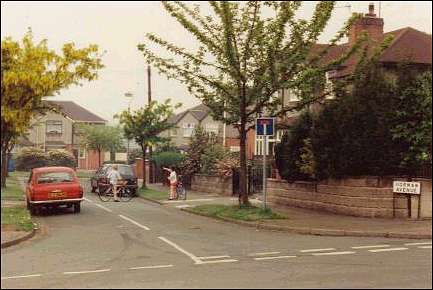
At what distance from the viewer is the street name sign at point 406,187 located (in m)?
16.9

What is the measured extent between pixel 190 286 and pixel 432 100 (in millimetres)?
10775

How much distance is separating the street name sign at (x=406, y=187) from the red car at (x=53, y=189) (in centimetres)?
1065

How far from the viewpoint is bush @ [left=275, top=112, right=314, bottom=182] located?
21.4m

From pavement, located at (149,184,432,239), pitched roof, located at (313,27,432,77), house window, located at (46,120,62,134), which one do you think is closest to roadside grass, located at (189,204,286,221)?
pavement, located at (149,184,432,239)

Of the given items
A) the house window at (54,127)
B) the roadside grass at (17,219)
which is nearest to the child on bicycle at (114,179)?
the roadside grass at (17,219)

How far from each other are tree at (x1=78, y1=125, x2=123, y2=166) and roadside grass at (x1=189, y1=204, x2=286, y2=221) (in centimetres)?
4452

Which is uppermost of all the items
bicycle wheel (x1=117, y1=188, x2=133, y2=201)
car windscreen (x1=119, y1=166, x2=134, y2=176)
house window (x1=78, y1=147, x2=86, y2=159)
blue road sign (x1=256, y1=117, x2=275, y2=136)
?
blue road sign (x1=256, y1=117, x2=275, y2=136)

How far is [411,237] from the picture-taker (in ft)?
46.2

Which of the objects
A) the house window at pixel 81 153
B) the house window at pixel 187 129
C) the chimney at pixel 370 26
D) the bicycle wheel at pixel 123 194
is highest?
the chimney at pixel 370 26

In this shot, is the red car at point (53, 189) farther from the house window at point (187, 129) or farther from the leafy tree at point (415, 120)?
the house window at point (187, 129)

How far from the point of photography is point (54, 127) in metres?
77.0

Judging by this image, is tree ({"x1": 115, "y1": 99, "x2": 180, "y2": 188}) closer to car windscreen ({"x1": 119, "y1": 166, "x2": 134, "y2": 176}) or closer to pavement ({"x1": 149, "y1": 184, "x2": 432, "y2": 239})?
car windscreen ({"x1": 119, "y1": 166, "x2": 134, "y2": 176})

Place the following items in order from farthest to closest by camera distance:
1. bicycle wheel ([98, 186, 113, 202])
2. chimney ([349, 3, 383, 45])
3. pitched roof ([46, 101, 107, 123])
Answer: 1. pitched roof ([46, 101, 107, 123])
2. chimney ([349, 3, 383, 45])
3. bicycle wheel ([98, 186, 113, 202])

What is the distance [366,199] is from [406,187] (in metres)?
1.29
